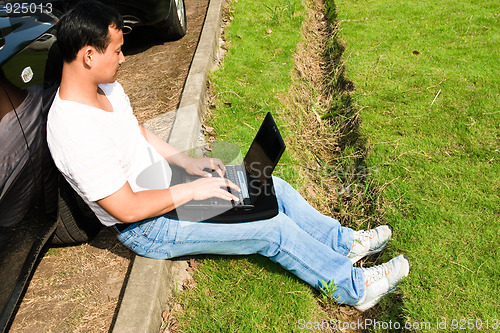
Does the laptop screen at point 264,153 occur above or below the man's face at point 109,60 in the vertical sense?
below

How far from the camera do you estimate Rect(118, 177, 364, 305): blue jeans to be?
8.08ft

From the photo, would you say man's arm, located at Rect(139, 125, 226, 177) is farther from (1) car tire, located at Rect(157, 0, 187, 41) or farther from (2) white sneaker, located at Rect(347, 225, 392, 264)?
(1) car tire, located at Rect(157, 0, 187, 41)

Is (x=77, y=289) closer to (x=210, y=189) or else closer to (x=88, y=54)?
(x=210, y=189)

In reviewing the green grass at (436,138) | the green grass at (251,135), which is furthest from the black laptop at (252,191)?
the green grass at (436,138)

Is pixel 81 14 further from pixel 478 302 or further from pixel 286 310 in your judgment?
pixel 478 302

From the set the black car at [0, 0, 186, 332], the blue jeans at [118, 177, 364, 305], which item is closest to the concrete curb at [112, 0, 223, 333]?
the blue jeans at [118, 177, 364, 305]

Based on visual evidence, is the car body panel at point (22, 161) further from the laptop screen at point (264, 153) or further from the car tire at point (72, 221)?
the laptop screen at point (264, 153)

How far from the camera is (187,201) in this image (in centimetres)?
241

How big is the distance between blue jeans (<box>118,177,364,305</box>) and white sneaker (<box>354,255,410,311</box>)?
0.26 ft

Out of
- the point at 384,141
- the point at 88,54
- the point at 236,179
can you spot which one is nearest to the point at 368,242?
the point at 236,179

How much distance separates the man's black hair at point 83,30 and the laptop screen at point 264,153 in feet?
3.56

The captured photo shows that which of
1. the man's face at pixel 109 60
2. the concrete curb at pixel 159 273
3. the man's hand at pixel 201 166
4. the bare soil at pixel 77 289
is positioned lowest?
the bare soil at pixel 77 289

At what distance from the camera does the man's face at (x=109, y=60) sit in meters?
2.12

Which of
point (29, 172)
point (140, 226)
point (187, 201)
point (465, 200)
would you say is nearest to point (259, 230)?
point (187, 201)
